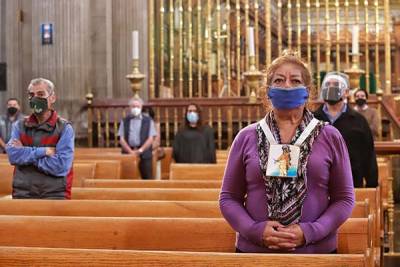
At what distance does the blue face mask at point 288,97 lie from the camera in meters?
2.99

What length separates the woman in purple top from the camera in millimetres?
2965

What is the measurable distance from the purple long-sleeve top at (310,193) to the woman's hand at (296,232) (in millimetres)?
15

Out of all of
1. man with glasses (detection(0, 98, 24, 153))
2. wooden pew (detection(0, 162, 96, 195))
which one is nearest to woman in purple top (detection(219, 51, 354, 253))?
wooden pew (detection(0, 162, 96, 195))

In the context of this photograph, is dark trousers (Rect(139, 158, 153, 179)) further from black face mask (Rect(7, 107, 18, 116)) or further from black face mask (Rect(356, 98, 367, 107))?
black face mask (Rect(356, 98, 367, 107))

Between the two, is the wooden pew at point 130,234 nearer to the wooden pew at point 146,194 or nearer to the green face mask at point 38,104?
the green face mask at point 38,104

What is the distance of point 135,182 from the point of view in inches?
243

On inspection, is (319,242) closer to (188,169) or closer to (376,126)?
(188,169)

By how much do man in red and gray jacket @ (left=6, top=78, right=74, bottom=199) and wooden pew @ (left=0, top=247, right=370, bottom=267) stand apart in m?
1.87

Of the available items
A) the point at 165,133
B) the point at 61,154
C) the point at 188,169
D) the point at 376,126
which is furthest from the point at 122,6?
the point at 61,154

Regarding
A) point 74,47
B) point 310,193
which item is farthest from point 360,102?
point 310,193

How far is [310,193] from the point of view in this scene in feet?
9.92

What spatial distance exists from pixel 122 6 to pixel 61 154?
300 inches

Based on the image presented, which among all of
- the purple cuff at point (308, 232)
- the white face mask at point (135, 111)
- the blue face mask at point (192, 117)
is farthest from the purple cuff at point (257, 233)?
the white face mask at point (135, 111)

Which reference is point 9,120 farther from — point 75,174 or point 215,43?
point 215,43
